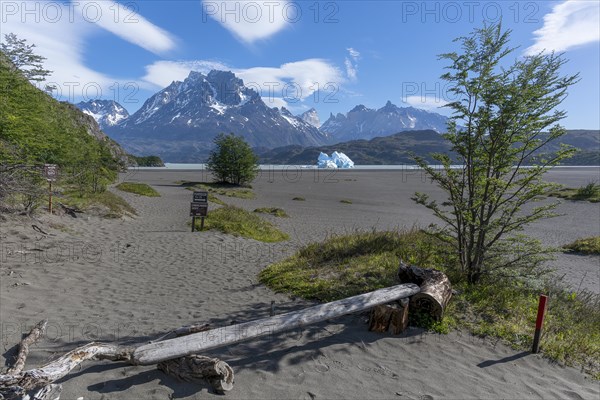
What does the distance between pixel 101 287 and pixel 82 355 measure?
4500mm

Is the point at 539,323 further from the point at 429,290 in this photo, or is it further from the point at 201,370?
the point at 201,370

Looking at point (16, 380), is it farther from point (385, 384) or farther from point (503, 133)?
point (503, 133)

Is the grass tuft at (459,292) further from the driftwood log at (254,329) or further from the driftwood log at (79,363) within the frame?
the driftwood log at (79,363)

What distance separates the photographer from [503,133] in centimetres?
751

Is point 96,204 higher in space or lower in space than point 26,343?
higher

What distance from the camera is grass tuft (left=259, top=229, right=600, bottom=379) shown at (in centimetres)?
621

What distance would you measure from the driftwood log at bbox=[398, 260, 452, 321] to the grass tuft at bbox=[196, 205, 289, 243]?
909cm

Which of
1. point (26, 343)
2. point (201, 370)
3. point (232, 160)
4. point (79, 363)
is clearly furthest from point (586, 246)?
point (232, 160)

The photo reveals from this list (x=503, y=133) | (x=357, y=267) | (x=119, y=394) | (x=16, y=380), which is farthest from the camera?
(x=357, y=267)

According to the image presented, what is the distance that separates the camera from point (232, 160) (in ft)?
150

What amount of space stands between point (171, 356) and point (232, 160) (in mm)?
42395

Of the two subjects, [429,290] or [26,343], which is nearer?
[26,343]

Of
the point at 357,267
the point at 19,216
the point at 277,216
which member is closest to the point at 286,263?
the point at 357,267

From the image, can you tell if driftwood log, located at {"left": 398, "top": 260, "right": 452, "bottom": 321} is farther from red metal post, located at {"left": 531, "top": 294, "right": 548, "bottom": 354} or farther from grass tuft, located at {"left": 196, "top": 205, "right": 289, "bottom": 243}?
grass tuft, located at {"left": 196, "top": 205, "right": 289, "bottom": 243}
